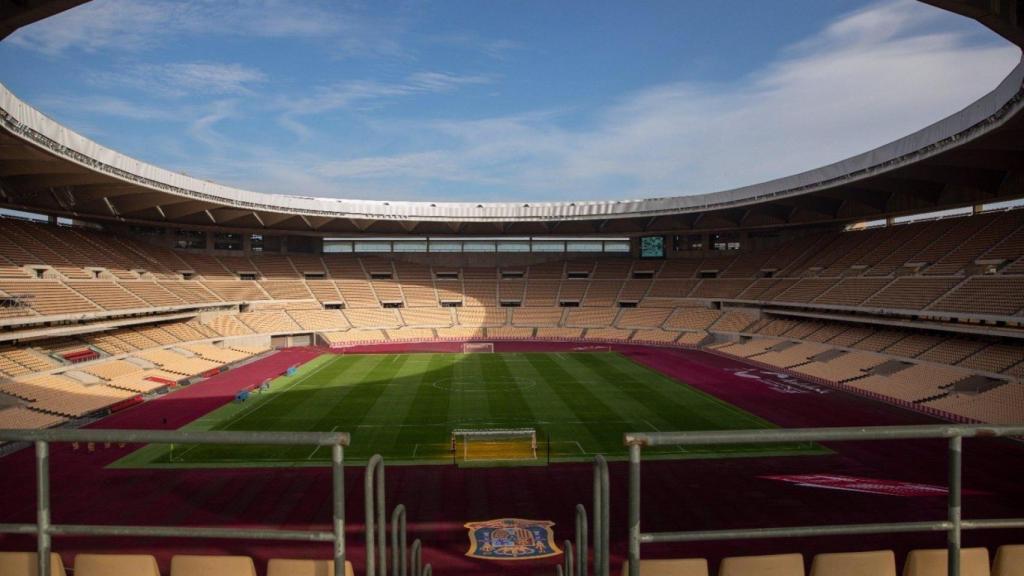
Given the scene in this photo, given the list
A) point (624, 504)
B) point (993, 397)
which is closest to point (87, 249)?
point (624, 504)

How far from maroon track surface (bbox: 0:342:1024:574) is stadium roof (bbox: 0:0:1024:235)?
1153cm

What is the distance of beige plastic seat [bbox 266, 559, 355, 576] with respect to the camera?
3.19 meters

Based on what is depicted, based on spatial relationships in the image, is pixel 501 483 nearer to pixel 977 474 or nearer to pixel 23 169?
pixel 977 474

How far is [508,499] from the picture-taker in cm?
1688

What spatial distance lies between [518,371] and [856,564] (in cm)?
3455

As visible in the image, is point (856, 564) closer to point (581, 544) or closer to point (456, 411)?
point (581, 544)

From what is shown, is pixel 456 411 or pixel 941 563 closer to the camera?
pixel 941 563

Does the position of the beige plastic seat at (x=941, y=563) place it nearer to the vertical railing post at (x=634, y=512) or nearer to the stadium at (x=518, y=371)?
the stadium at (x=518, y=371)

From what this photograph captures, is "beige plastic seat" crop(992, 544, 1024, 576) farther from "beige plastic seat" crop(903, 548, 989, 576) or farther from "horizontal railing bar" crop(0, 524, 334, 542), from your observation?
"horizontal railing bar" crop(0, 524, 334, 542)

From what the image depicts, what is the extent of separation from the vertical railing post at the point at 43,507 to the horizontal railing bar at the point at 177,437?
0.08 m

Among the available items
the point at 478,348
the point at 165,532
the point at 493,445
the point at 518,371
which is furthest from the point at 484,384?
the point at 165,532

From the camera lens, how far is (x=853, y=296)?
1554 inches

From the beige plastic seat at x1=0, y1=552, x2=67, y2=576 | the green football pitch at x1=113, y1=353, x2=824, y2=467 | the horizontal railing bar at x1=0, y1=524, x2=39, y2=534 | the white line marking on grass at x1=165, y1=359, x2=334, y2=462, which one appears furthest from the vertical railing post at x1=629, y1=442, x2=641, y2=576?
the white line marking on grass at x1=165, y1=359, x2=334, y2=462

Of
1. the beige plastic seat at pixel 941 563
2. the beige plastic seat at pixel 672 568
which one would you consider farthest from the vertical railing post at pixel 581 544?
the beige plastic seat at pixel 941 563
